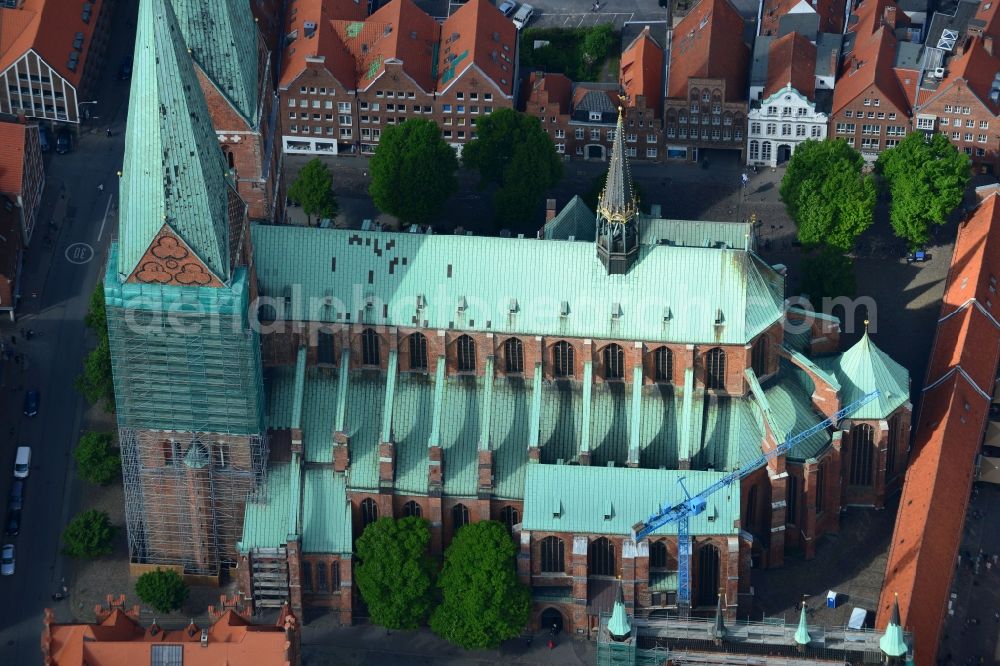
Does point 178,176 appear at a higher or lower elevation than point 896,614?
higher

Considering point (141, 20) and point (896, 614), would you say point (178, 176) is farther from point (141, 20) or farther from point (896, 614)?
point (896, 614)

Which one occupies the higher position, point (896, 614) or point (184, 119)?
point (184, 119)

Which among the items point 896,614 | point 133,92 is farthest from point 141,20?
point 896,614

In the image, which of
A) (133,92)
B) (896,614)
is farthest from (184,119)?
(896,614)

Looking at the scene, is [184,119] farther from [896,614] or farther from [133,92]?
[896,614]

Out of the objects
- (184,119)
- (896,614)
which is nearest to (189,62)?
(184,119)

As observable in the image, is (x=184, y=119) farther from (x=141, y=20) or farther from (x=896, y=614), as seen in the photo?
(x=896, y=614)

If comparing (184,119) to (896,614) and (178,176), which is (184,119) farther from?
(896,614)
